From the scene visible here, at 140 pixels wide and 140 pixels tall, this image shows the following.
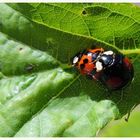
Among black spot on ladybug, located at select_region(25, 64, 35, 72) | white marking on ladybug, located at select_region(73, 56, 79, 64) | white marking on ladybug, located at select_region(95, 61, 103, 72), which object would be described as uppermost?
white marking on ladybug, located at select_region(73, 56, 79, 64)

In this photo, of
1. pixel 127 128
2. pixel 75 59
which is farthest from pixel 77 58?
pixel 127 128

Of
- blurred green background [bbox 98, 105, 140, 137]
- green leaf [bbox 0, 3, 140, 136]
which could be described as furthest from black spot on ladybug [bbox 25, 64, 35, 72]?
blurred green background [bbox 98, 105, 140, 137]

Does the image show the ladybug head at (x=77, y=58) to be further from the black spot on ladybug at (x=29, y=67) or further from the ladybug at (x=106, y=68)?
the black spot on ladybug at (x=29, y=67)

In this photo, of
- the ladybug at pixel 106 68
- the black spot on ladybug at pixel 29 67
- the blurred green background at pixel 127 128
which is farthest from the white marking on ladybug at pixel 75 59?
the blurred green background at pixel 127 128

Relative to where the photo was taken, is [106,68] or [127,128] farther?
[127,128]

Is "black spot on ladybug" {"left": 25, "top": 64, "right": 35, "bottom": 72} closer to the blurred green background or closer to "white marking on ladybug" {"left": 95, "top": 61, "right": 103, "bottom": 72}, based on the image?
"white marking on ladybug" {"left": 95, "top": 61, "right": 103, "bottom": 72}

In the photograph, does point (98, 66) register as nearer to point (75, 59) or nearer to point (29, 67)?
point (75, 59)

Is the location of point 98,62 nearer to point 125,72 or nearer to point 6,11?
point 125,72
